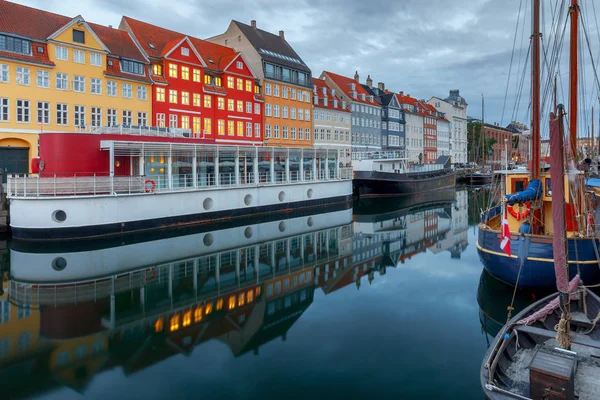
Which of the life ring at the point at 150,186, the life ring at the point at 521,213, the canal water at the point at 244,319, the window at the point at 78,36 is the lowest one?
the canal water at the point at 244,319

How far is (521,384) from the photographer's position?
6562 millimetres

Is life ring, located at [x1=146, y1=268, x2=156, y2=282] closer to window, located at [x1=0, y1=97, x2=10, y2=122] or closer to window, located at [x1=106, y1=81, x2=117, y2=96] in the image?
window, located at [x1=0, y1=97, x2=10, y2=122]

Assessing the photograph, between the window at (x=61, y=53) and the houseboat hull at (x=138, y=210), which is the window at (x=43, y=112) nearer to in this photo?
the window at (x=61, y=53)

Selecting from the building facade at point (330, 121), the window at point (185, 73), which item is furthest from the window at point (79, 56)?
the building facade at point (330, 121)

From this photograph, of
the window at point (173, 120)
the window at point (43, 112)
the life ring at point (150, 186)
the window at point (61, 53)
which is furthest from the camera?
the window at point (173, 120)

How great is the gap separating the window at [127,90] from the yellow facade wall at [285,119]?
15824mm

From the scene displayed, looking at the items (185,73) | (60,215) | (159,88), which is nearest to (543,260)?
(60,215)

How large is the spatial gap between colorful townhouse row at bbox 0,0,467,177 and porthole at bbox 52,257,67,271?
35.9 feet

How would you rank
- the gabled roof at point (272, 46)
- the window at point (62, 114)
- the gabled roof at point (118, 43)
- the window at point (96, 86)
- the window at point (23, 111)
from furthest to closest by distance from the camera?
1. the gabled roof at point (272, 46)
2. the gabled roof at point (118, 43)
3. the window at point (96, 86)
4. the window at point (62, 114)
5. the window at point (23, 111)

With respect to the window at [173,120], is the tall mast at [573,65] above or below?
below

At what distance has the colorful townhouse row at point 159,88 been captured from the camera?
30734 mm

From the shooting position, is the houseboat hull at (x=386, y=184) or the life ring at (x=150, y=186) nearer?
the life ring at (x=150, y=186)

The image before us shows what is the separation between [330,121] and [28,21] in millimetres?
36252

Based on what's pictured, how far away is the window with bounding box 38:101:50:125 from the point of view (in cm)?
3142
